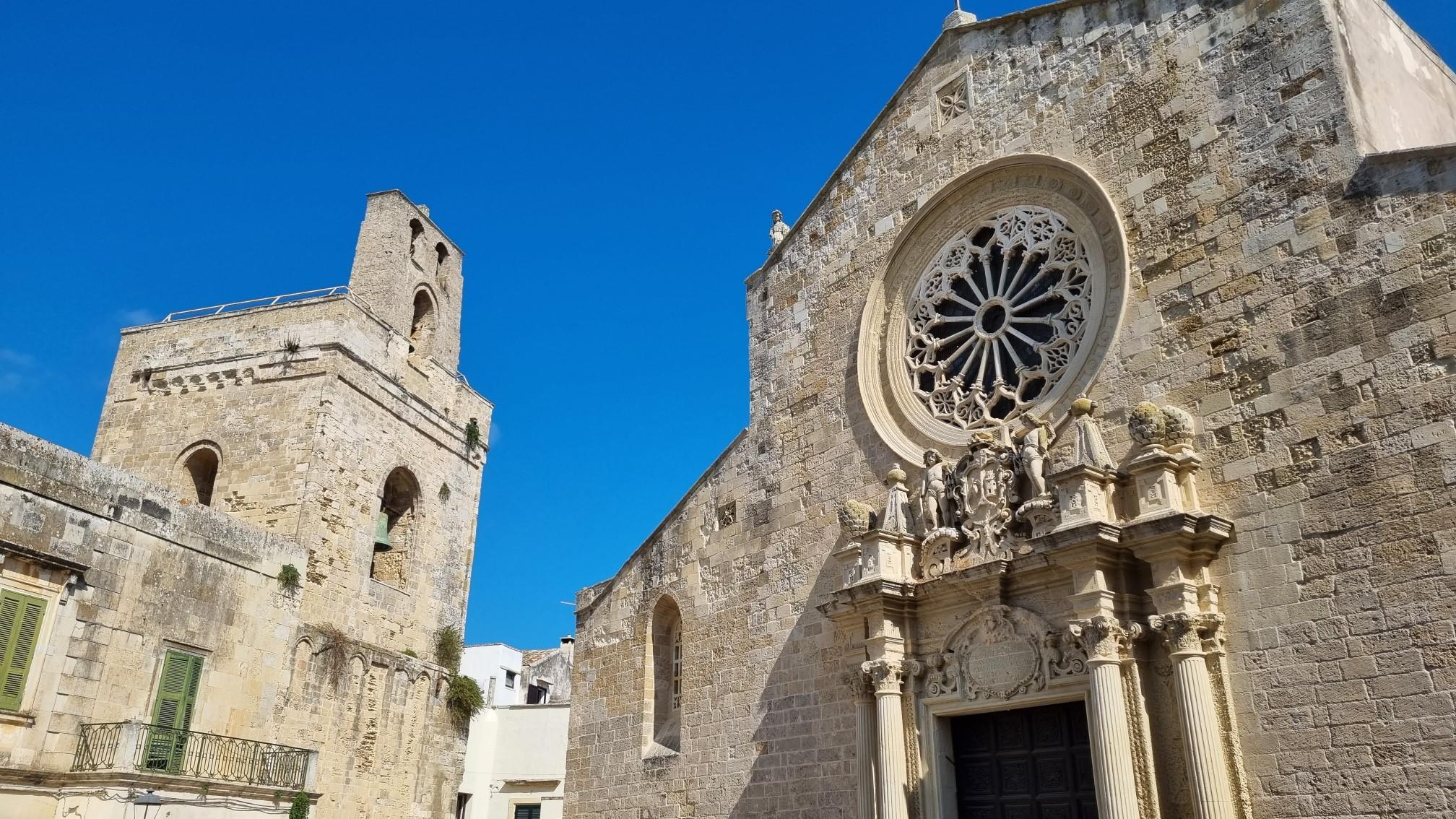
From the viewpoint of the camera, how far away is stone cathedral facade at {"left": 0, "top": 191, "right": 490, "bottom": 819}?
12531 mm

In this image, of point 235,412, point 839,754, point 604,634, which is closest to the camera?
point 839,754

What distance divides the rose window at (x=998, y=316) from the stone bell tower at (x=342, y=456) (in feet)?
35.7

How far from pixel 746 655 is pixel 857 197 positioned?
18.2ft

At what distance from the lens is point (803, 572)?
38.1 ft

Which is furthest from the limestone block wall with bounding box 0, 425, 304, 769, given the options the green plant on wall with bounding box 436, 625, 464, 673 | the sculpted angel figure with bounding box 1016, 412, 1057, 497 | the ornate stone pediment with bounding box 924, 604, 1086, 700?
the sculpted angel figure with bounding box 1016, 412, 1057, 497

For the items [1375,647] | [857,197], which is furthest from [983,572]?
[857,197]

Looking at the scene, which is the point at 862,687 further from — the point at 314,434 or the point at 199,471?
the point at 199,471

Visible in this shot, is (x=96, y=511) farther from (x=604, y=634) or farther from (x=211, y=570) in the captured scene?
(x=604, y=634)

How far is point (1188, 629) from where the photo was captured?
26.3 feet

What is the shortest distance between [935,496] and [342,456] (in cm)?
1188

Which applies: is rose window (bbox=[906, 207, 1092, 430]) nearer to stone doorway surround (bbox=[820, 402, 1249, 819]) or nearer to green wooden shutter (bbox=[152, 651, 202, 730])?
stone doorway surround (bbox=[820, 402, 1249, 819])

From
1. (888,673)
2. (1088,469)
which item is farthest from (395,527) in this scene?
(1088,469)

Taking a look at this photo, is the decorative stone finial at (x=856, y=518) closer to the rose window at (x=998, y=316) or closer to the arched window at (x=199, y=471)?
the rose window at (x=998, y=316)

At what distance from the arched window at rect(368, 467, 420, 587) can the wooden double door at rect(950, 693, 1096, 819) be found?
41.6ft
